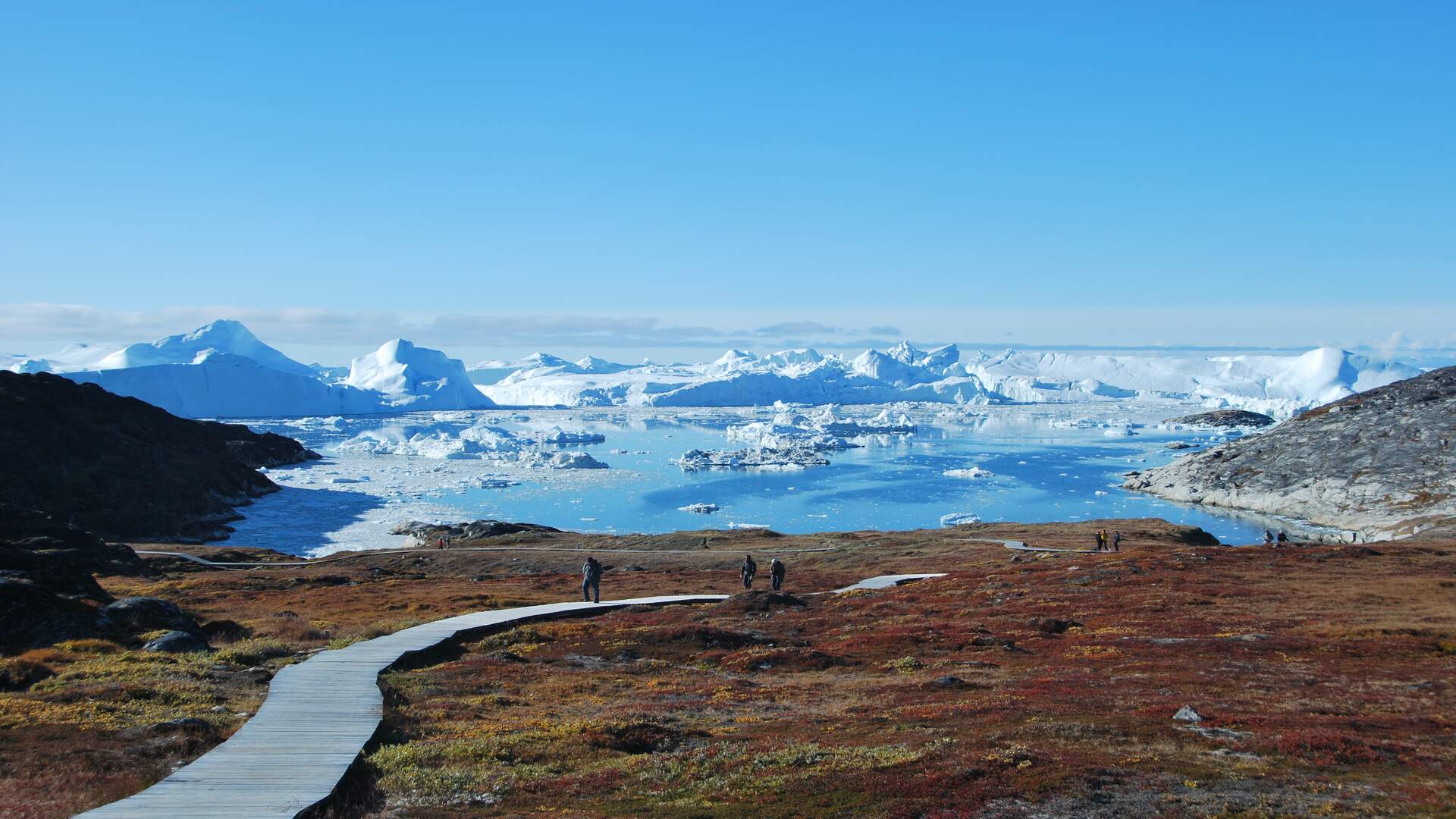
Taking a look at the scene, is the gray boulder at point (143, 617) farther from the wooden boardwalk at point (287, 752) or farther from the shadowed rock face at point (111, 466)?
the shadowed rock face at point (111, 466)

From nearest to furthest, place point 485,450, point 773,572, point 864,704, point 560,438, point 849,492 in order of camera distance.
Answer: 1. point 864,704
2. point 773,572
3. point 849,492
4. point 485,450
5. point 560,438

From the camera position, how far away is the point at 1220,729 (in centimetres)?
1360

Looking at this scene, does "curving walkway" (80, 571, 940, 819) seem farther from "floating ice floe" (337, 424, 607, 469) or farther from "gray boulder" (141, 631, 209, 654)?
"floating ice floe" (337, 424, 607, 469)

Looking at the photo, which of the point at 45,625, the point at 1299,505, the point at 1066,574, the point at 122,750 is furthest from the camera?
the point at 1299,505

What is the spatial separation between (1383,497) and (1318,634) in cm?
6922

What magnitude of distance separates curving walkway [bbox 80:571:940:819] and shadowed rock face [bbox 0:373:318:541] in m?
65.6

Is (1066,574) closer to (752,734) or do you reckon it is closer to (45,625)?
(752,734)

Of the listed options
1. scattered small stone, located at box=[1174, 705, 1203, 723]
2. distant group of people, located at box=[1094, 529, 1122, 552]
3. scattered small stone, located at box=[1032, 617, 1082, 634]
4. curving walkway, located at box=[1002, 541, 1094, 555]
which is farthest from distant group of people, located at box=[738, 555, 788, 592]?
distant group of people, located at box=[1094, 529, 1122, 552]

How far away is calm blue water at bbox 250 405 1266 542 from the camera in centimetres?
8606

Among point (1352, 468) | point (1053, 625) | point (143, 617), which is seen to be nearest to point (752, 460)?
point (1352, 468)

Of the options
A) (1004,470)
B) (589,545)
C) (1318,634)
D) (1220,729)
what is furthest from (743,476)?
(1220,729)

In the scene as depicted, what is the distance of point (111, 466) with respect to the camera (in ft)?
276

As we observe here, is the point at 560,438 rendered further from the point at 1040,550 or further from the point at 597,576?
the point at 597,576

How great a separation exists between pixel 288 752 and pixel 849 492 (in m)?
93.4
